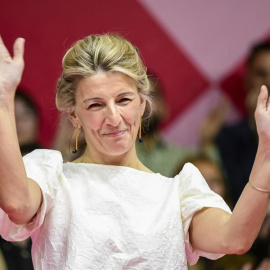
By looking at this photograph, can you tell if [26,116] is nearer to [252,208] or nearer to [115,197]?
[115,197]

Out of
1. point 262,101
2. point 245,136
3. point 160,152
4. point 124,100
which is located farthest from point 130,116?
point 245,136

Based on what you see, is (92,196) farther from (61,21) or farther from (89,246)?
(61,21)

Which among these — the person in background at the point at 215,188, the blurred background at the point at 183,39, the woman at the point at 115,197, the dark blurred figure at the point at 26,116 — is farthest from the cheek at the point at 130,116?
the blurred background at the point at 183,39

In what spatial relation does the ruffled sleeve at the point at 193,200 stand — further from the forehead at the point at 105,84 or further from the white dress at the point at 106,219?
the forehead at the point at 105,84

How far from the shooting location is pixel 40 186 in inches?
97.1

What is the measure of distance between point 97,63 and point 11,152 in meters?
0.48

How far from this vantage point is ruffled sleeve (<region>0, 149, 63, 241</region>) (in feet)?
8.14

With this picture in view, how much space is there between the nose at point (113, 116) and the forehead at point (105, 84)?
0.17 feet

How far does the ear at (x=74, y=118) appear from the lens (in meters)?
2.70

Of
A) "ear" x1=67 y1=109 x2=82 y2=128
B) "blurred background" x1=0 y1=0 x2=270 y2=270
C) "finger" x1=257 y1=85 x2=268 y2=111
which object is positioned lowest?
"blurred background" x1=0 y1=0 x2=270 y2=270

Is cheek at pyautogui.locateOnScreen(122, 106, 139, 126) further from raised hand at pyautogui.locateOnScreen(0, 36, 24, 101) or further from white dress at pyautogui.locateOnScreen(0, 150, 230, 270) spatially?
raised hand at pyautogui.locateOnScreen(0, 36, 24, 101)

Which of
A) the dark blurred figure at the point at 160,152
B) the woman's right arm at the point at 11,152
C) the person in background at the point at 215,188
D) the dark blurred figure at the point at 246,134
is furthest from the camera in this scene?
the dark blurred figure at the point at 246,134

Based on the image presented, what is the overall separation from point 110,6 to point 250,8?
2.88 feet

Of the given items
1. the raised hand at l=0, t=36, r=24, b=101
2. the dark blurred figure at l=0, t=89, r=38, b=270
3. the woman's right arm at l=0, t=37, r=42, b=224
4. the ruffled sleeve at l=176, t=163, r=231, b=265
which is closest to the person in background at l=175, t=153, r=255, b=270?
the dark blurred figure at l=0, t=89, r=38, b=270
